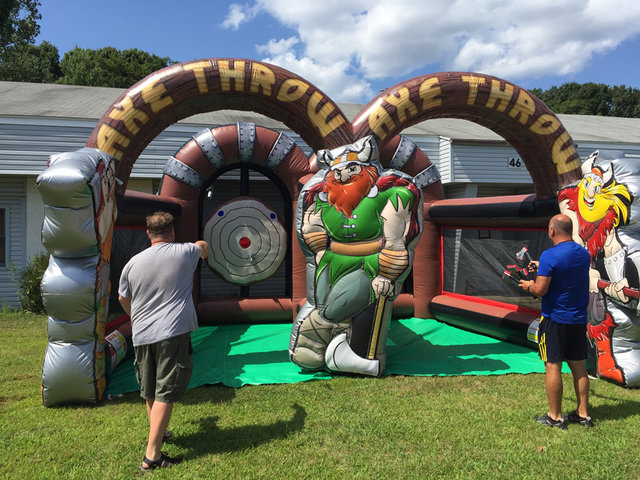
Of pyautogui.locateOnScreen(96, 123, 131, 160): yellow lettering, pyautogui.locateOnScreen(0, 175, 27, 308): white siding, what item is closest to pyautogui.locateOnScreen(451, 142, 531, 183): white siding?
pyautogui.locateOnScreen(96, 123, 131, 160): yellow lettering

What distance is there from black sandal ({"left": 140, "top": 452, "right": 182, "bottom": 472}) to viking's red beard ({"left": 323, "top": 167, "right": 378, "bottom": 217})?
242 centimetres

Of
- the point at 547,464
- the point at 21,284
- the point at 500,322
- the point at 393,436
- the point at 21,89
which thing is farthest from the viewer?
the point at 21,89

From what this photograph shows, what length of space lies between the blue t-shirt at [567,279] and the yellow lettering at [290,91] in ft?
9.09

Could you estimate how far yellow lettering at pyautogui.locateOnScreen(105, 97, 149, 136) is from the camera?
14.3 ft

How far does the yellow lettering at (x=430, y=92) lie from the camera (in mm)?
4684

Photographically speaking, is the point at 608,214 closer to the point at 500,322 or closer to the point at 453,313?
the point at 500,322

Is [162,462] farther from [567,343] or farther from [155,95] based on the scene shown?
[155,95]

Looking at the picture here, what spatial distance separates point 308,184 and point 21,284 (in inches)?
266

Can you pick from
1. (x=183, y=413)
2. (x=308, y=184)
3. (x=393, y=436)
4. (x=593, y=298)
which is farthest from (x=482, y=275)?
(x=183, y=413)

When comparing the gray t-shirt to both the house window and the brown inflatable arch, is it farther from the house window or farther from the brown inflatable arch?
the house window

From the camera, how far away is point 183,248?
267cm

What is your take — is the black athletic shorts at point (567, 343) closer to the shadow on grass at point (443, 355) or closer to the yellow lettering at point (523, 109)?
the shadow on grass at point (443, 355)

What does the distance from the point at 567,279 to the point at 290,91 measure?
3.01m

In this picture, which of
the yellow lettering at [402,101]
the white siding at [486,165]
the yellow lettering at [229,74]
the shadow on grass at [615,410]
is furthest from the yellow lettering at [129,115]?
the white siding at [486,165]
